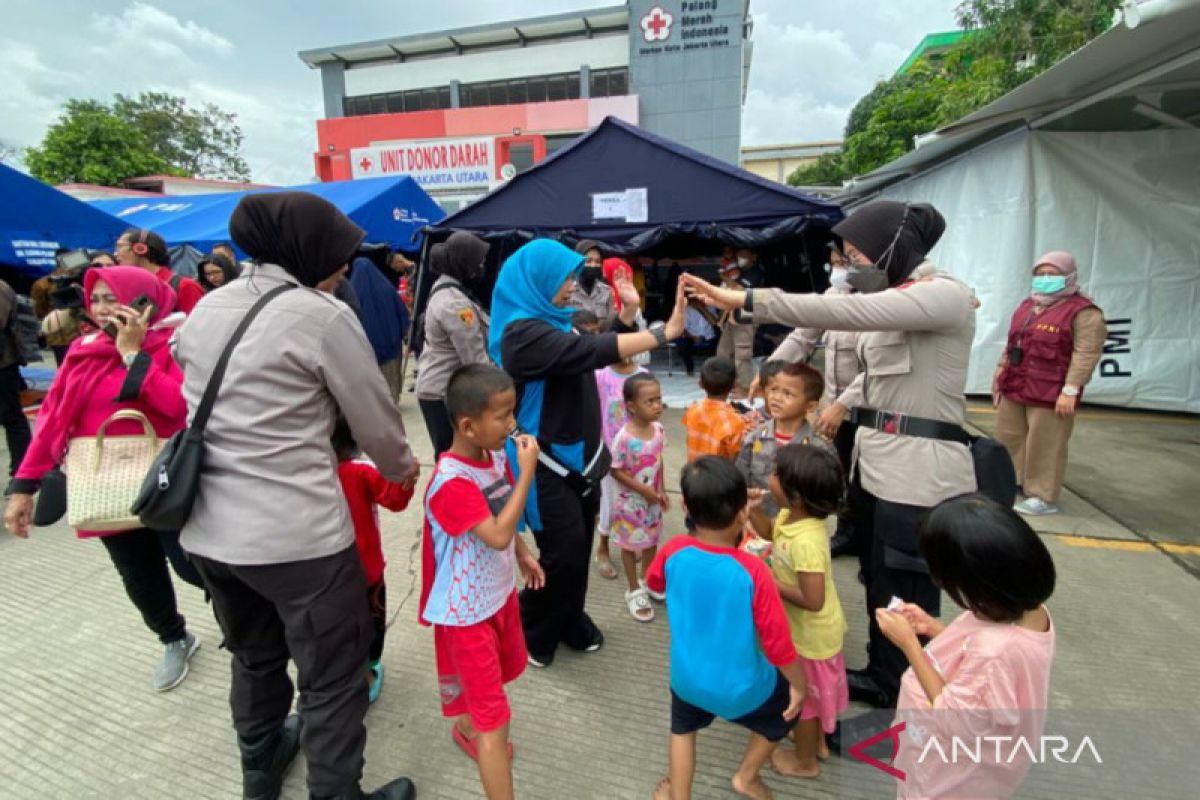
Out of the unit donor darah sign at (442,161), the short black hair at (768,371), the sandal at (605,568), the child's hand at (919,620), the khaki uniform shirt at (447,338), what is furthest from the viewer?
the unit donor darah sign at (442,161)

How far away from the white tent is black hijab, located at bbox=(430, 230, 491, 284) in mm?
4940

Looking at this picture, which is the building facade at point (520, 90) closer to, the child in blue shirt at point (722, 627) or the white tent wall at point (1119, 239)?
the white tent wall at point (1119, 239)

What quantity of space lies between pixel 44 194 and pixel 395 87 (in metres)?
29.5

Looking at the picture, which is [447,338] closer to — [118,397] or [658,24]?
[118,397]

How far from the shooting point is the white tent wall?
5.79m

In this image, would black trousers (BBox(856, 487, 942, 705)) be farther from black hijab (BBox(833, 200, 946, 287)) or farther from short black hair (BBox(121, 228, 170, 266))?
short black hair (BBox(121, 228, 170, 266))

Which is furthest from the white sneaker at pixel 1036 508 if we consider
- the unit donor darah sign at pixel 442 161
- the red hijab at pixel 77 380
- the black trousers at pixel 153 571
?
the unit donor darah sign at pixel 442 161

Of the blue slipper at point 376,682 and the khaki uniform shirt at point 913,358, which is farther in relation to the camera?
the blue slipper at point 376,682

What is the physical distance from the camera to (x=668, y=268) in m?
11.8

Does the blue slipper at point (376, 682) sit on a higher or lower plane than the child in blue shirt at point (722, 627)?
lower

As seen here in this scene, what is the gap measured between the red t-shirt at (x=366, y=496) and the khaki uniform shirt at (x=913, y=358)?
4.59 ft

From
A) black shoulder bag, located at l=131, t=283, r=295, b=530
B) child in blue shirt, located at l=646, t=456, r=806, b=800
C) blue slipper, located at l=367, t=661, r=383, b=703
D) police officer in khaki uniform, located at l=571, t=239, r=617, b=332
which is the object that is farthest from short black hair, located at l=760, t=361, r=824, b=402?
police officer in khaki uniform, located at l=571, t=239, r=617, b=332

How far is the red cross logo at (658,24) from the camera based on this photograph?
2594cm

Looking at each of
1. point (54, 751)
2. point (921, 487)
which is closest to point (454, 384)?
point (921, 487)
